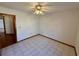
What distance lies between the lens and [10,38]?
3.60 meters

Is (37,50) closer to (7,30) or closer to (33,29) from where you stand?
(7,30)

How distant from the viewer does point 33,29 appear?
5199 millimetres

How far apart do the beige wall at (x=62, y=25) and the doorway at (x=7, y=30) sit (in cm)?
212

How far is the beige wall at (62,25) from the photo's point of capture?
11.0 feet

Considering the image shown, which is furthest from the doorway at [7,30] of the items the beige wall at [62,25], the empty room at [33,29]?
the beige wall at [62,25]

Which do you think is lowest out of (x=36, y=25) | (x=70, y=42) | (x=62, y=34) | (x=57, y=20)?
(x=70, y=42)

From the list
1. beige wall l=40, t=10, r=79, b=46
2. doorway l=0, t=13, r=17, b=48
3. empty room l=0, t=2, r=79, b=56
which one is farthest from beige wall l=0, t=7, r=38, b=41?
beige wall l=40, t=10, r=79, b=46

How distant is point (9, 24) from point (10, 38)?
64cm

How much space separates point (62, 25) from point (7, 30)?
2.60m

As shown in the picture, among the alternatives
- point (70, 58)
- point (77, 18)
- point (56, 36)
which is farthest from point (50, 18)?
point (70, 58)

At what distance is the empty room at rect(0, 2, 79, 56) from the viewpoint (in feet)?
9.45

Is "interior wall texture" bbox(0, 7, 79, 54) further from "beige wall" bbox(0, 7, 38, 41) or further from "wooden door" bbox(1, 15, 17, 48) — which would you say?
"wooden door" bbox(1, 15, 17, 48)

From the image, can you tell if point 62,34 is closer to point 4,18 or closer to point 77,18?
point 77,18

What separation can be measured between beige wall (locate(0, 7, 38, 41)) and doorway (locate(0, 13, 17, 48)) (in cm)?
21
